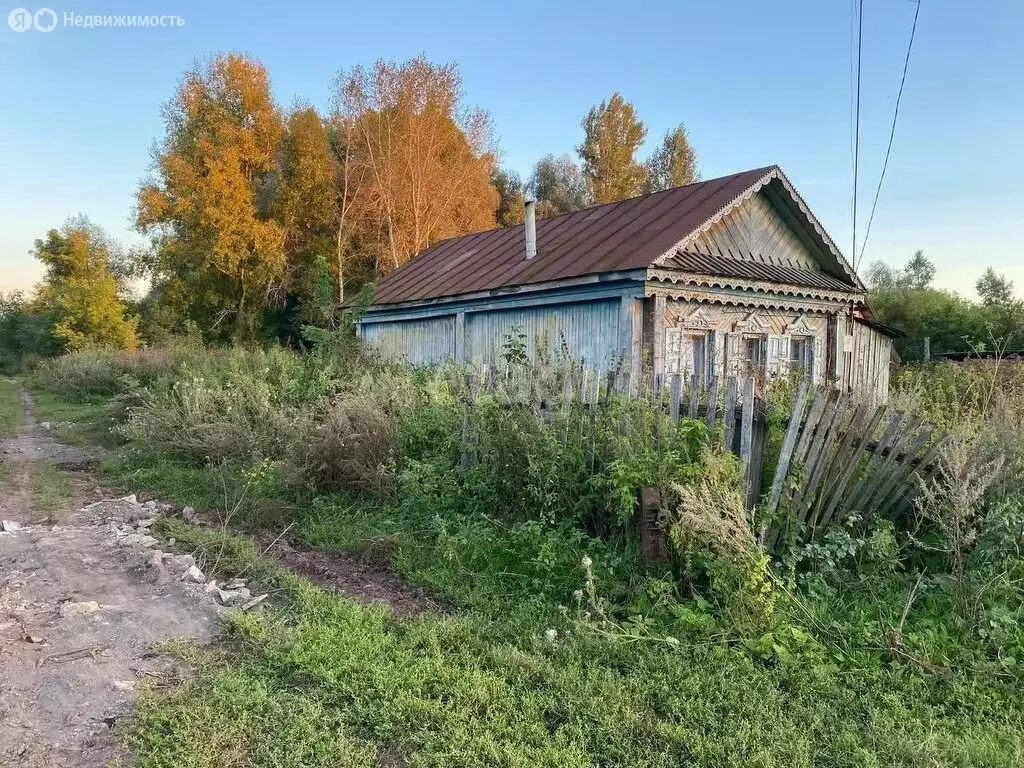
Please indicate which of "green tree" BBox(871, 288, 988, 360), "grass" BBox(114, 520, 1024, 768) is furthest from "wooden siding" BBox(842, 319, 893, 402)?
"grass" BBox(114, 520, 1024, 768)

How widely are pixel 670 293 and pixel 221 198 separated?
2377 centimetres

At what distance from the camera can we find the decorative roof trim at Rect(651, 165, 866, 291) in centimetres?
1060

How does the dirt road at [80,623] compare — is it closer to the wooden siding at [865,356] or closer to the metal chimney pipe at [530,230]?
the metal chimney pipe at [530,230]

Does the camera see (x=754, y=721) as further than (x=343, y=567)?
No

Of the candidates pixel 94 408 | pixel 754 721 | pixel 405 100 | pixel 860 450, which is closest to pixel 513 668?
pixel 754 721

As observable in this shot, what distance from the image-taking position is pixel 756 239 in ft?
42.4

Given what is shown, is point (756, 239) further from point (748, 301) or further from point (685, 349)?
point (685, 349)

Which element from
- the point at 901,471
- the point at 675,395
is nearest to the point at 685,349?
the point at 675,395

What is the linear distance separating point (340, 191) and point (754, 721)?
31.3 meters

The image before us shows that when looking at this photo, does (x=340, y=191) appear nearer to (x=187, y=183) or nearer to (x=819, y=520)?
(x=187, y=183)

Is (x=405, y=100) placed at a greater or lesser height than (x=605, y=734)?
greater

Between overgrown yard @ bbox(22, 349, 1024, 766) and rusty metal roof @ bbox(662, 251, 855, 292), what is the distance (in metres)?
5.87

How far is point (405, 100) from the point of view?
94.2 ft

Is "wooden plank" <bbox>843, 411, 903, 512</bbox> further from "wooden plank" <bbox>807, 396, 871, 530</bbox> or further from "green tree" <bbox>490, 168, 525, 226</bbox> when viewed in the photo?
"green tree" <bbox>490, 168, 525, 226</bbox>
